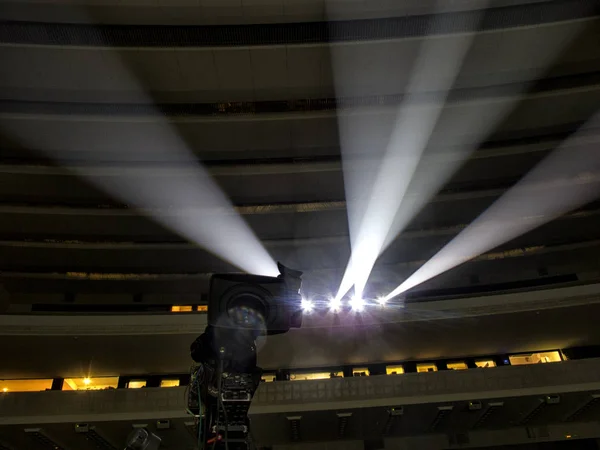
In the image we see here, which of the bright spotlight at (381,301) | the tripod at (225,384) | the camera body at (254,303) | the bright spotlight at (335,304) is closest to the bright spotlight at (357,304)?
the bright spotlight at (335,304)

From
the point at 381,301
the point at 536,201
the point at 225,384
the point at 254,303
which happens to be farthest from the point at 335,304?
the point at 225,384

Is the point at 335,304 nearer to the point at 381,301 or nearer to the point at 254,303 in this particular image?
the point at 381,301

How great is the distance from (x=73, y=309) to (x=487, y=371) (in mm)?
14472

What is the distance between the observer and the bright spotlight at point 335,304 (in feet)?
42.7

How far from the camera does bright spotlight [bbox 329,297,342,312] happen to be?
13030 mm

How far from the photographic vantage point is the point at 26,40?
8.66m

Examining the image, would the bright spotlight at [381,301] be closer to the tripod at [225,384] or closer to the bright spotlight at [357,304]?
the bright spotlight at [357,304]

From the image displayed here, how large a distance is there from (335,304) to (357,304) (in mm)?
723

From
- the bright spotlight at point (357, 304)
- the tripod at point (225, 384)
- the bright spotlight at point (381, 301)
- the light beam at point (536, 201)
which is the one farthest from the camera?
the bright spotlight at point (381, 301)

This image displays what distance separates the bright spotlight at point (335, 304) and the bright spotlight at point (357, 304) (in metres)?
0.37

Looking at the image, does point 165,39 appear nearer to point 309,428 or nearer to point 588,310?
point 309,428

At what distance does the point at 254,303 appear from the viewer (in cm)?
208

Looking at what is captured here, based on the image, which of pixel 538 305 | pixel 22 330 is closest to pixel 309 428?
pixel 538 305

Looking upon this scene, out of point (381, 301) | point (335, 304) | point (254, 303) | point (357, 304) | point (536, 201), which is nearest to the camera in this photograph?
point (254, 303)
